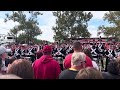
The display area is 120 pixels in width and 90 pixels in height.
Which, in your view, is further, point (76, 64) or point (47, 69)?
point (47, 69)

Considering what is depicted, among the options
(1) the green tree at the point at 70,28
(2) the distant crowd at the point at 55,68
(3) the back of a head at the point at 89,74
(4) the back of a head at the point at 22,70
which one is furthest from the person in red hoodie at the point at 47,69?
(1) the green tree at the point at 70,28

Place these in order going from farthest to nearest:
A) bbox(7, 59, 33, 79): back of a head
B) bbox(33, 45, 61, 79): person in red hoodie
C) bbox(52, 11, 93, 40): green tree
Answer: bbox(52, 11, 93, 40): green tree
bbox(33, 45, 61, 79): person in red hoodie
bbox(7, 59, 33, 79): back of a head

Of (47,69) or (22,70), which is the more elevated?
(22,70)

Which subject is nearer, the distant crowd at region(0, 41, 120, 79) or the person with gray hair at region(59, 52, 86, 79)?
the distant crowd at region(0, 41, 120, 79)

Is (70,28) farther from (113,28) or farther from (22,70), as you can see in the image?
(22,70)

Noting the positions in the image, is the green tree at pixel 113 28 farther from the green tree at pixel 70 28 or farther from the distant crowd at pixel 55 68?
the distant crowd at pixel 55 68

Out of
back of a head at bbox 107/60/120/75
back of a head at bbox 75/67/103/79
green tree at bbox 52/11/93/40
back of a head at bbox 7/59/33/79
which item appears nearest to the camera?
back of a head at bbox 75/67/103/79

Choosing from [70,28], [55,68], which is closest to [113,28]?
[70,28]

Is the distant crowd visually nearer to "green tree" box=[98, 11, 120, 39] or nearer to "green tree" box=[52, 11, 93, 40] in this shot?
"green tree" box=[52, 11, 93, 40]

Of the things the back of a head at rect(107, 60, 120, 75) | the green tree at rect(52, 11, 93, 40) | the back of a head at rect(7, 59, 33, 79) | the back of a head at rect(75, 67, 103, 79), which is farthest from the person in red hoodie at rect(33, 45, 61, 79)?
the green tree at rect(52, 11, 93, 40)

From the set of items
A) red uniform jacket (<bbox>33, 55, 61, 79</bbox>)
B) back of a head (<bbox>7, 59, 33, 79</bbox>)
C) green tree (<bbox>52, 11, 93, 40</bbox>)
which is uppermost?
green tree (<bbox>52, 11, 93, 40</bbox>)
